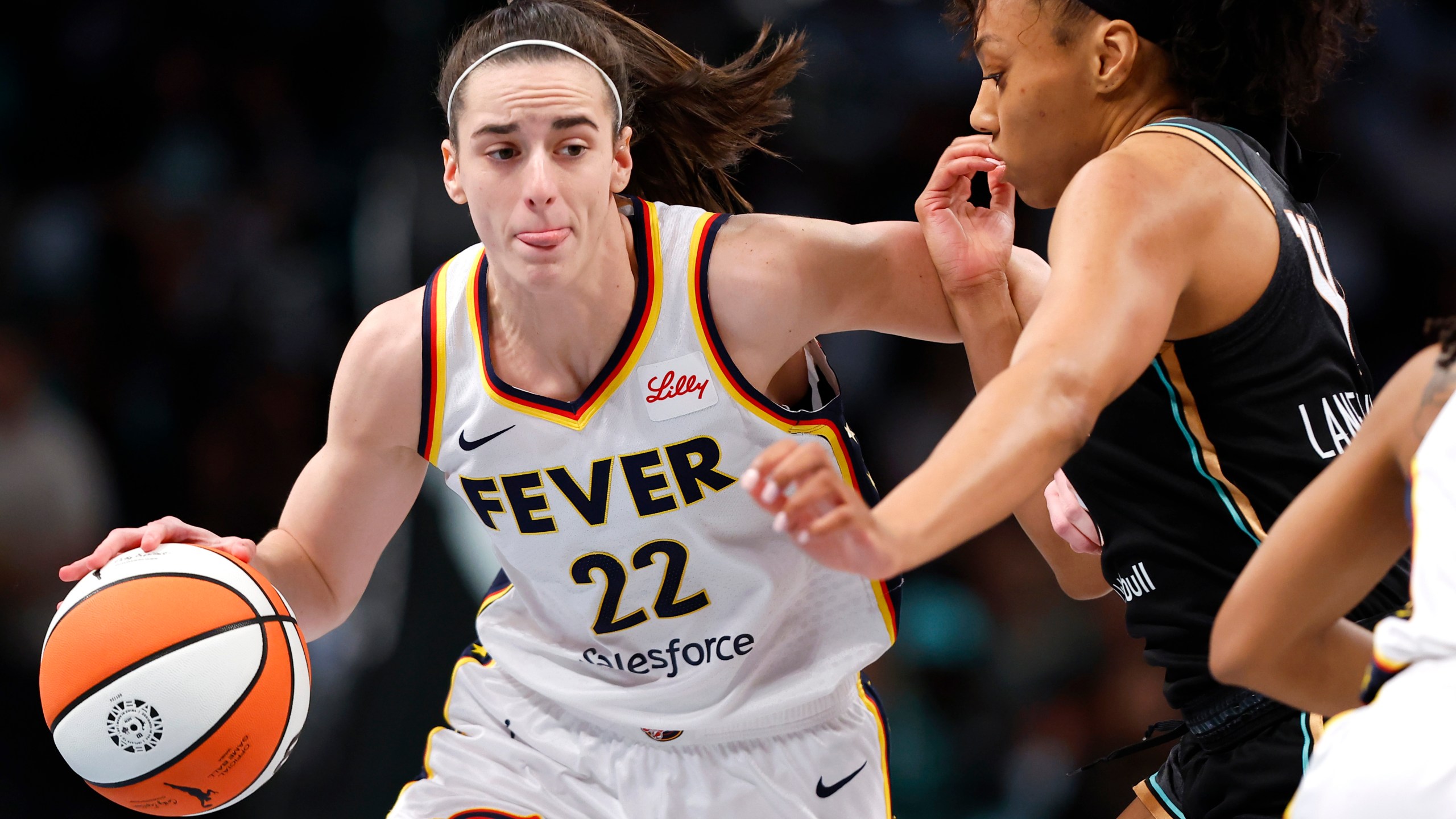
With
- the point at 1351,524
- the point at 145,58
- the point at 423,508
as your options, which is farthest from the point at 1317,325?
the point at 145,58

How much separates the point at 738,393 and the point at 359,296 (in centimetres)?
344

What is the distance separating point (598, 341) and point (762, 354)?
379 millimetres

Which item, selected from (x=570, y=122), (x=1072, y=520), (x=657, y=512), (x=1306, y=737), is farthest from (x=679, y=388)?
(x=1306, y=737)

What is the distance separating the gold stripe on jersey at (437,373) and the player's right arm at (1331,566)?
73.0 inches

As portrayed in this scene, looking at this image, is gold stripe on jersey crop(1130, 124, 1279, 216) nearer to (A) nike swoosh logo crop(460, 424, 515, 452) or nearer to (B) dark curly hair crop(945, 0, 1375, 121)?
(B) dark curly hair crop(945, 0, 1375, 121)

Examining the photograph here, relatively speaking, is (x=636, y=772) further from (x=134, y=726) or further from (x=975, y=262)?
(x=975, y=262)

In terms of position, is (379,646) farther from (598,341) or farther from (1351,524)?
(1351,524)

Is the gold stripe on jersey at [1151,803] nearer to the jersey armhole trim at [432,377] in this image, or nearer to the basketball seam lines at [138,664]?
the jersey armhole trim at [432,377]

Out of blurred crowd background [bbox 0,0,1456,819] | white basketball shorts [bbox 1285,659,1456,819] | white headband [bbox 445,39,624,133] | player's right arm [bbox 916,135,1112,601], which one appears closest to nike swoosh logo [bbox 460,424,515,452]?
white headband [bbox 445,39,624,133]

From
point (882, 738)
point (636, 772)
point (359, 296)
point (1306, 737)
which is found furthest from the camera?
point (359, 296)

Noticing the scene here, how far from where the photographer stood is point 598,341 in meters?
3.16

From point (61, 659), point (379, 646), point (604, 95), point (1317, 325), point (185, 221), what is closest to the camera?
point (1317, 325)

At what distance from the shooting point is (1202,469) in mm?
2453

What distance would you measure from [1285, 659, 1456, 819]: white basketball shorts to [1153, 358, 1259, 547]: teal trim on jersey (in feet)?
2.58
